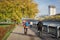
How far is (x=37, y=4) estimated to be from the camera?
60938 mm

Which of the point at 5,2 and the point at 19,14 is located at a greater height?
the point at 5,2

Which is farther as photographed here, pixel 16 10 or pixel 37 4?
pixel 37 4

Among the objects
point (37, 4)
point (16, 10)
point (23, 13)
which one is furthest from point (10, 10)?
point (37, 4)

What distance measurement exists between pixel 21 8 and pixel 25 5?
8.05ft

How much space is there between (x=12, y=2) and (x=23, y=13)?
601 cm

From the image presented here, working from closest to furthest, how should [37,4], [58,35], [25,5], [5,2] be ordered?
[58,35] → [5,2] → [25,5] → [37,4]

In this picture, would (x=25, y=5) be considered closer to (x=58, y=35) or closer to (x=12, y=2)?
(x=12, y=2)

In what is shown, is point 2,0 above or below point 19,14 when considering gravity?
above

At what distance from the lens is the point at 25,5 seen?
185 feet

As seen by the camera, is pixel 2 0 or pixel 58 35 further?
pixel 2 0

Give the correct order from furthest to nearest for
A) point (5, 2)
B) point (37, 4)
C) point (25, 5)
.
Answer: point (37, 4)
point (25, 5)
point (5, 2)

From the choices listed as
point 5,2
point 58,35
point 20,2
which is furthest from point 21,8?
point 58,35

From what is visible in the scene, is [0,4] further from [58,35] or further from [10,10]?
[58,35]

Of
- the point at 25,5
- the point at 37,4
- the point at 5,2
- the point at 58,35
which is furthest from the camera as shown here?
the point at 37,4
